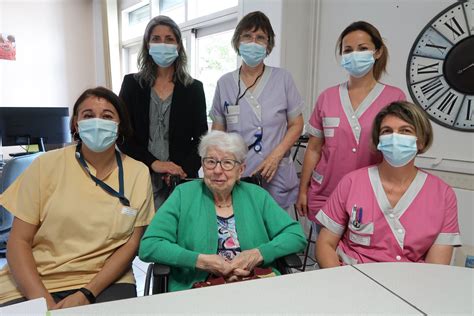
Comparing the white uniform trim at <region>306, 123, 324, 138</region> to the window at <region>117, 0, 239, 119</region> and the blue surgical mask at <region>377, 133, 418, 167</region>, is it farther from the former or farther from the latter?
the window at <region>117, 0, 239, 119</region>

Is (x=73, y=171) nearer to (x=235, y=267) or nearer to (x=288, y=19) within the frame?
(x=235, y=267)

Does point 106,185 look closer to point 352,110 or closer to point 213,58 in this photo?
point 352,110

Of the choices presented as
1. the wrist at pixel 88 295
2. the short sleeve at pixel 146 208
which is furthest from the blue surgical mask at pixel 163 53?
the wrist at pixel 88 295

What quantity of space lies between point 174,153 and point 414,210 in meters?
1.22

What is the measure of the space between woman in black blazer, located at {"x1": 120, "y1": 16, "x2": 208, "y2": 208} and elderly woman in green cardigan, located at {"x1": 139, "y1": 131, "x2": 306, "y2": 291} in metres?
0.37

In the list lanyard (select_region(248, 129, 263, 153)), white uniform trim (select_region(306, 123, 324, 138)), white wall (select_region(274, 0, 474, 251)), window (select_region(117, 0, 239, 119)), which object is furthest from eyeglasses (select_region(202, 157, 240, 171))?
window (select_region(117, 0, 239, 119))

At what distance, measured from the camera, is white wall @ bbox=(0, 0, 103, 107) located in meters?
4.99

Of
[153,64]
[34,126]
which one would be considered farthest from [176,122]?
[34,126]

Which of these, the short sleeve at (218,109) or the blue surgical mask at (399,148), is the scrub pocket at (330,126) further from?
the short sleeve at (218,109)

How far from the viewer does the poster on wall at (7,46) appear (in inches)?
190

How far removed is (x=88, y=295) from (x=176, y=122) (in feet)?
3.16

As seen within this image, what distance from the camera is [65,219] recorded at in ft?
4.43

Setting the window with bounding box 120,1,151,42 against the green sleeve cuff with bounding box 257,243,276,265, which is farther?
the window with bounding box 120,1,151,42

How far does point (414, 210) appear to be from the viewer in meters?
1.36
